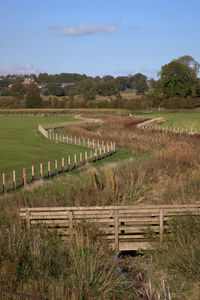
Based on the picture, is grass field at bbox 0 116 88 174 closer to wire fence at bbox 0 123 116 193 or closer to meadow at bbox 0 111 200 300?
wire fence at bbox 0 123 116 193

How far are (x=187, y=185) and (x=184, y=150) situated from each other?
10.6 metres

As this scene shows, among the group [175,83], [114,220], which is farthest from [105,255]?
[175,83]

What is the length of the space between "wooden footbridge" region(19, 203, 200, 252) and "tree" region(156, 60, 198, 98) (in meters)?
109

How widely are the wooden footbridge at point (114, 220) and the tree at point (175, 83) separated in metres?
109

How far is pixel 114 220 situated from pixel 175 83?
370 feet

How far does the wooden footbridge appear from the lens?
45.2ft

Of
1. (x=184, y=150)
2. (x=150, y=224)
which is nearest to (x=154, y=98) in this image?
(x=184, y=150)

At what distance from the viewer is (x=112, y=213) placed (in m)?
14.1

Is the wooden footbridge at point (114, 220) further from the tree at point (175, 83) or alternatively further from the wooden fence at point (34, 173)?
the tree at point (175, 83)

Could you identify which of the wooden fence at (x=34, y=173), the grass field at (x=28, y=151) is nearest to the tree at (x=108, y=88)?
the grass field at (x=28, y=151)

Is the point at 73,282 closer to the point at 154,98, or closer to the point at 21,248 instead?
the point at 21,248

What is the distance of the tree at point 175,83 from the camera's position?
12137 cm

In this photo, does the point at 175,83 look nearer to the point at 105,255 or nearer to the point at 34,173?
the point at 34,173

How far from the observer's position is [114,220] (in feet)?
45.6
